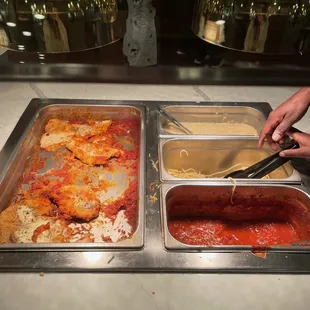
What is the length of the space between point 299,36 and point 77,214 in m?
0.96

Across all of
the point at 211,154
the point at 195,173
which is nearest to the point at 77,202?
the point at 195,173

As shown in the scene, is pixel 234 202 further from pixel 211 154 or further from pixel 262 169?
pixel 211 154

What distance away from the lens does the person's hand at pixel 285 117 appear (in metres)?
1.38

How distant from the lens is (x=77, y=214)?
1.22 metres

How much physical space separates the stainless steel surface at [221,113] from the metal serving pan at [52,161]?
0.74 feet

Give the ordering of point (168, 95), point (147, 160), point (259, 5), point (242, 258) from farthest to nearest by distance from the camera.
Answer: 1. point (168, 95)
2. point (147, 160)
3. point (242, 258)
4. point (259, 5)

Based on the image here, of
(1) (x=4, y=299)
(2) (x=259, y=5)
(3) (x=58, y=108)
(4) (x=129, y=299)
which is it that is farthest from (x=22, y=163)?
(2) (x=259, y=5)

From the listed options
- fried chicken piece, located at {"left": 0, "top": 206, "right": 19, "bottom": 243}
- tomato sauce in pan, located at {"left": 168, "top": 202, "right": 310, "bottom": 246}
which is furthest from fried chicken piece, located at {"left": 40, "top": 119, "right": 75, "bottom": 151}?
tomato sauce in pan, located at {"left": 168, "top": 202, "right": 310, "bottom": 246}

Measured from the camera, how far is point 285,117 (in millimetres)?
1394

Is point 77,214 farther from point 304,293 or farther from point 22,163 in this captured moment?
point 304,293

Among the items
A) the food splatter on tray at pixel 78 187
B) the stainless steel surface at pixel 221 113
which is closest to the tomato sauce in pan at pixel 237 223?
the food splatter on tray at pixel 78 187

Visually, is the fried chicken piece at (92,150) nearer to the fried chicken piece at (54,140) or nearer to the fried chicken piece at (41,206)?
the fried chicken piece at (54,140)

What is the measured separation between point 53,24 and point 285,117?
1.10 meters

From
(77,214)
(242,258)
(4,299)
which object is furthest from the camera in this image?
(77,214)
